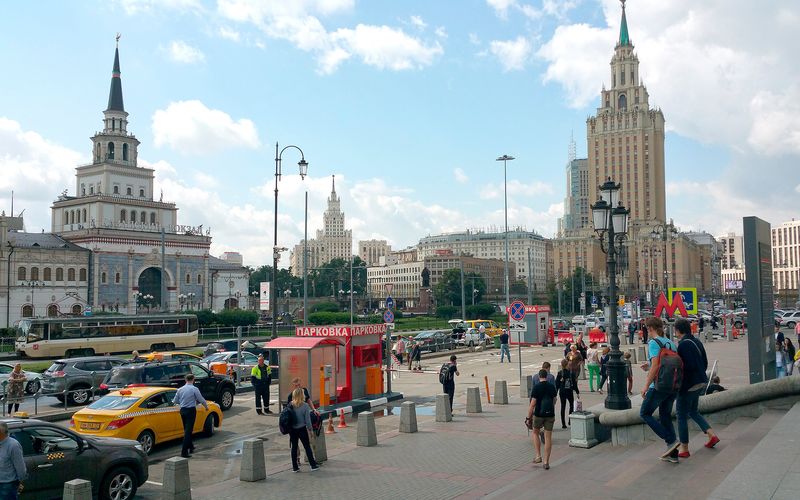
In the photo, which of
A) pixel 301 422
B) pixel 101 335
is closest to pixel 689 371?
pixel 301 422

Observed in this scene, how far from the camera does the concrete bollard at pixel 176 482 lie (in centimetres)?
1045

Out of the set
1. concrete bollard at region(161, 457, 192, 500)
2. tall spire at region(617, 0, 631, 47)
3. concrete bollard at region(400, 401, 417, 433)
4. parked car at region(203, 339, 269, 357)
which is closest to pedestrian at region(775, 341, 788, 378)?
concrete bollard at region(400, 401, 417, 433)

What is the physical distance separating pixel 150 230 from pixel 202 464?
82.1 meters

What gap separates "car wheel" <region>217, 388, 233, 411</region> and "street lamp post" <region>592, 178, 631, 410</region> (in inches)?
458

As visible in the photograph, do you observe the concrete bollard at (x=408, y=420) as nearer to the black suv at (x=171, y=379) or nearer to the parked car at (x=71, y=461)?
the parked car at (x=71, y=461)

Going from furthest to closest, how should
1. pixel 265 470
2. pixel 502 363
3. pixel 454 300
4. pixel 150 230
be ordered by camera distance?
pixel 454 300
pixel 150 230
pixel 502 363
pixel 265 470

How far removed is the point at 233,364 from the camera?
29.2 m

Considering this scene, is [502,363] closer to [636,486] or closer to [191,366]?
[191,366]

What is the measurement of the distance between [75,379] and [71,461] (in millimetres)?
14346

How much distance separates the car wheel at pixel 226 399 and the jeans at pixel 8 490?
41.6ft

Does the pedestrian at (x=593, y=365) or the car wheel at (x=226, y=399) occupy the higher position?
the pedestrian at (x=593, y=365)

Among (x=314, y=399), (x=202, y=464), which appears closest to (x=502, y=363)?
(x=314, y=399)

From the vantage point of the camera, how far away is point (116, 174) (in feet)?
305

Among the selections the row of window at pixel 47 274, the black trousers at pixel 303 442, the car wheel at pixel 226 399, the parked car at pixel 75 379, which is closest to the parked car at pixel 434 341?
the parked car at pixel 75 379
